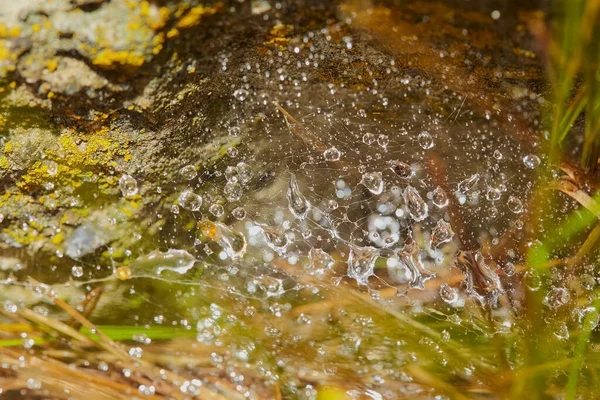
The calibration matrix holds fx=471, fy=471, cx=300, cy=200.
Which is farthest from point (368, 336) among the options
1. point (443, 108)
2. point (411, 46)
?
point (411, 46)

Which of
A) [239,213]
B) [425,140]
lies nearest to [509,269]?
[425,140]

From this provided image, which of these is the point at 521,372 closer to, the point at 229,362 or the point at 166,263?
the point at 229,362

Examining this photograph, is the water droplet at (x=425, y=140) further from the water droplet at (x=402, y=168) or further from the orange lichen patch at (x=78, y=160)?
the orange lichen patch at (x=78, y=160)

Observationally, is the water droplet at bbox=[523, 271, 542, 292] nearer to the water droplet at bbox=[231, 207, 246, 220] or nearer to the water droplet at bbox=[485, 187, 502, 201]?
the water droplet at bbox=[485, 187, 502, 201]

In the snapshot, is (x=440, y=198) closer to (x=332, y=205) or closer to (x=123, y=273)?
(x=332, y=205)

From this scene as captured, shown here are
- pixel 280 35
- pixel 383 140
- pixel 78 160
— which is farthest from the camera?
pixel 383 140

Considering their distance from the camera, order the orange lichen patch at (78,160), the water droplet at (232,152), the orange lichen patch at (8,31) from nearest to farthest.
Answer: the orange lichen patch at (8,31)
the orange lichen patch at (78,160)
the water droplet at (232,152)

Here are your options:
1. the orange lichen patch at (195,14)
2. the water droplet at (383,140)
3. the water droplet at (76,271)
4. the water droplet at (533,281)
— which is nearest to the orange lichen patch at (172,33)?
the orange lichen patch at (195,14)
